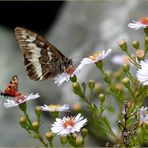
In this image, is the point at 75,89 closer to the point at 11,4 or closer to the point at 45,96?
the point at 45,96

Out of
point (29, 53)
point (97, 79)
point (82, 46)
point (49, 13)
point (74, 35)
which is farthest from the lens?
point (49, 13)

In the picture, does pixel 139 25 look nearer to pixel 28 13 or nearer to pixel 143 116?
pixel 143 116

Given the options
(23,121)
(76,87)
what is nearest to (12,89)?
(23,121)

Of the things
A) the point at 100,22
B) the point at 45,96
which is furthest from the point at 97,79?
the point at 100,22

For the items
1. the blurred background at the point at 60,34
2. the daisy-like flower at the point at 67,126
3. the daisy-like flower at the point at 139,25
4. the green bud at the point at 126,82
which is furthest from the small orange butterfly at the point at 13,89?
the blurred background at the point at 60,34

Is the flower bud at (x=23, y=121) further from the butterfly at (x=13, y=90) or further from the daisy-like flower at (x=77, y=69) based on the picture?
the daisy-like flower at (x=77, y=69)

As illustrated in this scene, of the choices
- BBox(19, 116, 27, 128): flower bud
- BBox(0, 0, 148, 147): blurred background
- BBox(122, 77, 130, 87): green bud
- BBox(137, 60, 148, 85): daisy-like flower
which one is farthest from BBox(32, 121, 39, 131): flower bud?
BBox(0, 0, 148, 147): blurred background
